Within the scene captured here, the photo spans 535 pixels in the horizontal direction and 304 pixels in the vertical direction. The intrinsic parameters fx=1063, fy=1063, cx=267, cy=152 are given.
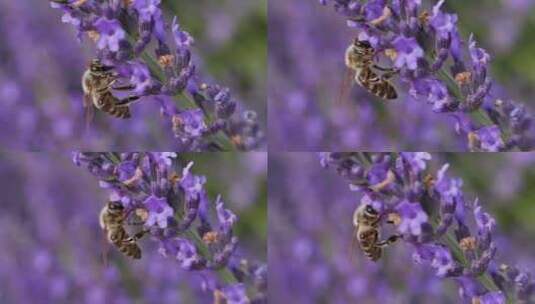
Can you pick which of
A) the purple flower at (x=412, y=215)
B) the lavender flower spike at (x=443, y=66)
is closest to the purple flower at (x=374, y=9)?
the lavender flower spike at (x=443, y=66)

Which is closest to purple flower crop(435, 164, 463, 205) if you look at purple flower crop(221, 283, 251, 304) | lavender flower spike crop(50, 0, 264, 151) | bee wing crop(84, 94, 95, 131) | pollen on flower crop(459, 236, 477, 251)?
pollen on flower crop(459, 236, 477, 251)

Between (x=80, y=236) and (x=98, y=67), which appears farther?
(x=80, y=236)

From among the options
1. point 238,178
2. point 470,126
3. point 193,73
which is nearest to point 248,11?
point 193,73

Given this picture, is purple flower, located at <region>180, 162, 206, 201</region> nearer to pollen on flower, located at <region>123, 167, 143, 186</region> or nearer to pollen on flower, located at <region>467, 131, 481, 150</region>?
pollen on flower, located at <region>123, 167, 143, 186</region>

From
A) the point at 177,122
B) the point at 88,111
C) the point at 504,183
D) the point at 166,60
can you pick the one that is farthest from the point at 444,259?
the point at 88,111

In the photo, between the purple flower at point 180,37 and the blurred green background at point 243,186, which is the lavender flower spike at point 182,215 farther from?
the purple flower at point 180,37

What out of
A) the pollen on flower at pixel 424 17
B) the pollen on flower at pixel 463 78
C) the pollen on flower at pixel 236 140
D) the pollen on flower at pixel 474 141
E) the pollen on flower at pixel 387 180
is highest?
the pollen on flower at pixel 424 17

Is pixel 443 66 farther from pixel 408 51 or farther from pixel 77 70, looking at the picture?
pixel 77 70
